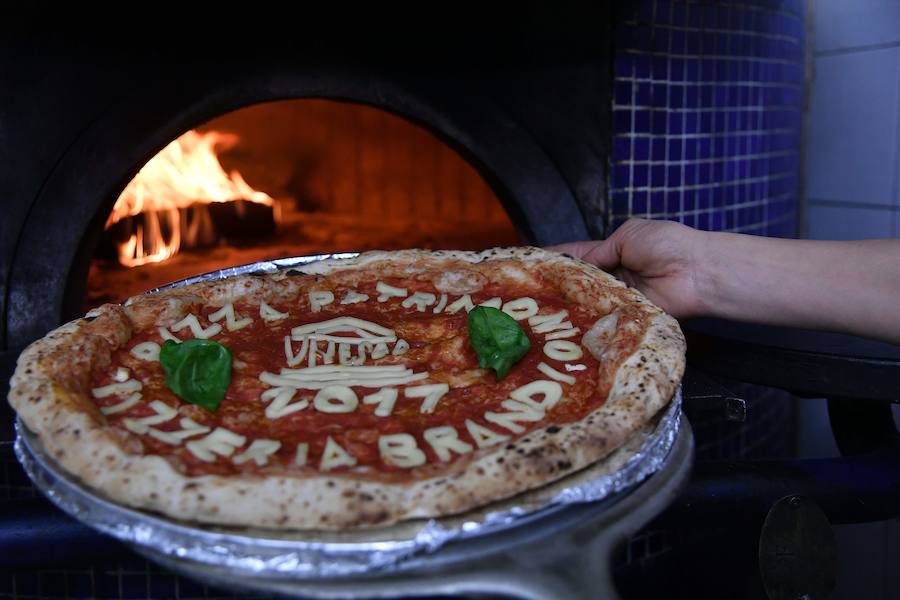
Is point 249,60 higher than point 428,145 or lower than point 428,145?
higher

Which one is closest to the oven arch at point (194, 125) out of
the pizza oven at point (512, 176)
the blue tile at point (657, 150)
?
the pizza oven at point (512, 176)

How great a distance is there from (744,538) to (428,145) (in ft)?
6.56

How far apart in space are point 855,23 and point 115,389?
10.3 feet

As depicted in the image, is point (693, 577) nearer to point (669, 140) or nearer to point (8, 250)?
point (669, 140)

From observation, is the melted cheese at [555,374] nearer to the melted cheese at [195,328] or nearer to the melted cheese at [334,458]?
the melted cheese at [334,458]

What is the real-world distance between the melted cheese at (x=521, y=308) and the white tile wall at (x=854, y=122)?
2.27 metres

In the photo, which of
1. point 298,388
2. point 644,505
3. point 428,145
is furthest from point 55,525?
point 428,145

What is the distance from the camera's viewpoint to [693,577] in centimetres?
255

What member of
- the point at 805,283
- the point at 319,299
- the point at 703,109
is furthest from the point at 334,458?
the point at 703,109

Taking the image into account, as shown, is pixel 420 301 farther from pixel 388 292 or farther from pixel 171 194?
pixel 171 194

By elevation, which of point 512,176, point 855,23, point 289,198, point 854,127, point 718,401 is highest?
point 855,23

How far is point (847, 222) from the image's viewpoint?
3.43 m

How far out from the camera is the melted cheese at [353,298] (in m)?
1.69

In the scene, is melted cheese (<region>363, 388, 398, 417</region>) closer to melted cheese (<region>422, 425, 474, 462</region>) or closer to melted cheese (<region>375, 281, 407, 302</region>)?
melted cheese (<region>422, 425, 474, 462</region>)
